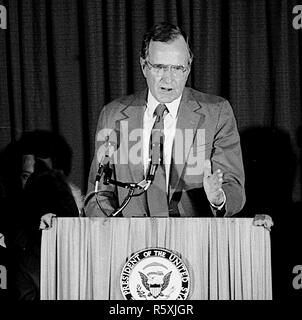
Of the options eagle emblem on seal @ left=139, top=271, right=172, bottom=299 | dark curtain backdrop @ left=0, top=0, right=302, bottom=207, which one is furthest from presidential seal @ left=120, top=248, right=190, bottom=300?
dark curtain backdrop @ left=0, top=0, right=302, bottom=207

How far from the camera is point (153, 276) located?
12.2 ft

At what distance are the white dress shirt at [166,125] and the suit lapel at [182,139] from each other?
2 cm

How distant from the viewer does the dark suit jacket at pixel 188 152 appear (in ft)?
13.0

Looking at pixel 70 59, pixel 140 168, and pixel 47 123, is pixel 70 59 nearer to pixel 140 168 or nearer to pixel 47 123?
pixel 47 123

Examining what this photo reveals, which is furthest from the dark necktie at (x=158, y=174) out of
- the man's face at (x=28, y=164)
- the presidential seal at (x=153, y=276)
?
the man's face at (x=28, y=164)

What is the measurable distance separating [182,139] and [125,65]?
467 millimetres

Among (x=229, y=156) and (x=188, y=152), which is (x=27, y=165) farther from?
(x=229, y=156)

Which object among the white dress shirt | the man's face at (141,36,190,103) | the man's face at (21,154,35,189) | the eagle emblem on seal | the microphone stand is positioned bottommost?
the eagle emblem on seal

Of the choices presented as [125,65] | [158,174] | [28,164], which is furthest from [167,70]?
[28,164]

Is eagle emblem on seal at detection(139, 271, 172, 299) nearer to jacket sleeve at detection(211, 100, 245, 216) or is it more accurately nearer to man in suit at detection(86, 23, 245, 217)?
man in suit at detection(86, 23, 245, 217)

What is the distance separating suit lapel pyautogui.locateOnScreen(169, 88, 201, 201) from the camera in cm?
399

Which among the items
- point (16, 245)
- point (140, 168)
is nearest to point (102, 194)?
point (140, 168)

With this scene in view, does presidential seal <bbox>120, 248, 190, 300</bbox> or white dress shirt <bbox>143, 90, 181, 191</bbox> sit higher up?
white dress shirt <bbox>143, 90, 181, 191</bbox>
